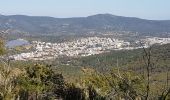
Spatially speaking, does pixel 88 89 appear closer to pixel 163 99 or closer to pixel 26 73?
pixel 26 73

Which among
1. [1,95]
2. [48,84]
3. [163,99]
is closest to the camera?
[163,99]

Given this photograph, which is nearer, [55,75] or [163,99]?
[163,99]

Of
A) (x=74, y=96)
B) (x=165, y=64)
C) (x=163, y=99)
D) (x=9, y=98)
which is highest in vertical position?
(x=163, y=99)

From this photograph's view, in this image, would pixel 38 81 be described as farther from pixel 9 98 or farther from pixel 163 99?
pixel 163 99

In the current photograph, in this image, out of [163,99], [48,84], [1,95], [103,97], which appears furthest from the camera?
[48,84]

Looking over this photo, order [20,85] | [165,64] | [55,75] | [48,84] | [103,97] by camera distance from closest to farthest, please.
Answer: [103,97] < [20,85] < [48,84] < [55,75] < [165,64]

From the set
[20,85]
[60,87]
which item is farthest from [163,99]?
[60,87]

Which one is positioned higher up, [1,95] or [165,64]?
[1,95]

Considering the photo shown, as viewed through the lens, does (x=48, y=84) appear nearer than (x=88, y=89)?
No

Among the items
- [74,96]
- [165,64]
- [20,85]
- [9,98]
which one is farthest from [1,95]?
[165,64]
